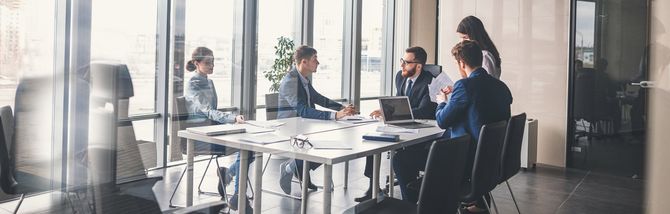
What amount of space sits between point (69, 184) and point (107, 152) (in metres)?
0.17

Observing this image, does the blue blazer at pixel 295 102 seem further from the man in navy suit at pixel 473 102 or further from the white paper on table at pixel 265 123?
the man in navy suit at pixel 473 102

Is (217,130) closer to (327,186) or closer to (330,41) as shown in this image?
(327,186)

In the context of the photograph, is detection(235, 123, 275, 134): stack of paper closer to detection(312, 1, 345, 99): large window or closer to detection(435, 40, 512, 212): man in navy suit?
detection(435, 40, 512, 212): man in navy suit

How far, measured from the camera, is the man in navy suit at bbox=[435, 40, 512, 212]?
285cm

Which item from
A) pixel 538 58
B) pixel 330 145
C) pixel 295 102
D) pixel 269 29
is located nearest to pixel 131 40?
pixel 330 145

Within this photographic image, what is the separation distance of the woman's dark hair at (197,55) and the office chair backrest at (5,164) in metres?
1.29

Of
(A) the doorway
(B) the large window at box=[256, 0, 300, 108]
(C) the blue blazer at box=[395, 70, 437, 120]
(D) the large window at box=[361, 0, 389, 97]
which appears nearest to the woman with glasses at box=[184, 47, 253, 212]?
(B) the large window at box=[256, 0, 300, 108]

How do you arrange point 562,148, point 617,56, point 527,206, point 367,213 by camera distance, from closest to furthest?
point 367,213, point 527,206, point 617,56, point 562,148

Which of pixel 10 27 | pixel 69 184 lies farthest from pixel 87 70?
pixel 69 184

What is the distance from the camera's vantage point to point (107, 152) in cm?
184

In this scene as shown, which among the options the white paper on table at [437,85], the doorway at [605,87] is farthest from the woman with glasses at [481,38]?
the doorway at [605,87]

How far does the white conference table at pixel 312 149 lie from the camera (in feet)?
7.83

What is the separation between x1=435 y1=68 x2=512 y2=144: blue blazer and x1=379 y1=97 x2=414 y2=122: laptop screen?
1.82 ft

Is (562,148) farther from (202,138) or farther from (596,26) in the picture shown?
(202,138)
